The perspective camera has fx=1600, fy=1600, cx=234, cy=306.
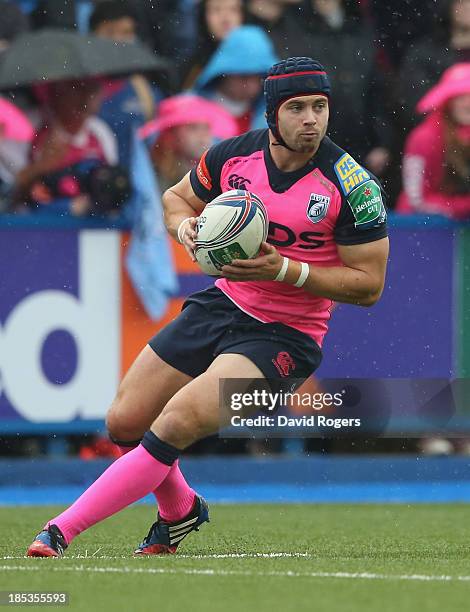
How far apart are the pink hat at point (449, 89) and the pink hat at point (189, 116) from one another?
1407 mm

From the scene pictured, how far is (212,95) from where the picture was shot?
11758 mm

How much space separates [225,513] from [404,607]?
4.28m

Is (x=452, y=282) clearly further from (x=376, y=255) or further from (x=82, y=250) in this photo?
(x=376, y=255)

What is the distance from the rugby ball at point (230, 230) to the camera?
685 centimetres

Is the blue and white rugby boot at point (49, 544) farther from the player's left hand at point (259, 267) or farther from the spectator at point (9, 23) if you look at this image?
the spectator at point (9, 23)

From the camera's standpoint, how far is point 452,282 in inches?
442

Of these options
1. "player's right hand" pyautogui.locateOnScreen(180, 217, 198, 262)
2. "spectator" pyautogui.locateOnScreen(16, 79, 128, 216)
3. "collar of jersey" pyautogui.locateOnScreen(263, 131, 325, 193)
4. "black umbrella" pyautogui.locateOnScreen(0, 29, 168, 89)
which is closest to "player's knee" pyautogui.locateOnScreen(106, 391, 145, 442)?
"player's right hand" pyautogui.locateOnScreen(180, 217, 198, 262)

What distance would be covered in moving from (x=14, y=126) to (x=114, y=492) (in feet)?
15.0

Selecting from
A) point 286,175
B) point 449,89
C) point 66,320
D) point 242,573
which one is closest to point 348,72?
point 449,89

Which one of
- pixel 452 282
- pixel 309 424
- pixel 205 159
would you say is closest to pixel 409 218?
pixel 452 282

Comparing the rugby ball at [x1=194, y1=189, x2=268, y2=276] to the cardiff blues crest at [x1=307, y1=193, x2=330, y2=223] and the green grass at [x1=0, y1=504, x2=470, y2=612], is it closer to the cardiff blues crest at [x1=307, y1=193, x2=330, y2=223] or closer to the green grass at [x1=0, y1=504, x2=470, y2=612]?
the cardiff blues crest at [x1=307, y1=193, x2=330, y2=223]

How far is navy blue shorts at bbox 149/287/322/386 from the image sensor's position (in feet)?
23.5

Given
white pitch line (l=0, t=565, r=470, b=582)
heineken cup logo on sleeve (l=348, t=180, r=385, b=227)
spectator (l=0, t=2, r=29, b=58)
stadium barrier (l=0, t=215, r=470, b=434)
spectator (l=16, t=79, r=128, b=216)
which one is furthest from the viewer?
spectator (l=0, t=2, r=29, b=58)

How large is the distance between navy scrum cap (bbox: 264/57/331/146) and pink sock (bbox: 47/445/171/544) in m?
1.57
